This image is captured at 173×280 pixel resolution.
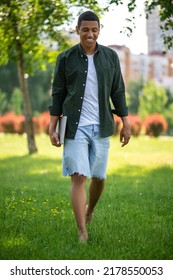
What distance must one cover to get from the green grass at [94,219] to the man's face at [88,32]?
6.27 ft

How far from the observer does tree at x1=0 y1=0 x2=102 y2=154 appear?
42.0 ft

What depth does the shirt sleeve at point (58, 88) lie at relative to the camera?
5.67 metres

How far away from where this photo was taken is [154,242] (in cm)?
565

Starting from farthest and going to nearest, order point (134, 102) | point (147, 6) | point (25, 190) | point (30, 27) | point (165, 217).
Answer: point (134, 102)
point (30, 27)
point (147, 6)
point (25, 190)
point (165, 217)

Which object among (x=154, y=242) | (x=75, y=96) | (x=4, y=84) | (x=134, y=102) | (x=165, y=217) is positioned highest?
(x=75, y=96)

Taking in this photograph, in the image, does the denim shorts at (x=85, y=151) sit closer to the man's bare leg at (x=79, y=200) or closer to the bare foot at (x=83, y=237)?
the man's bare leg at (x=79, y=200)

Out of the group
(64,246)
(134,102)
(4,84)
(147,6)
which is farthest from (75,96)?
(134,102)

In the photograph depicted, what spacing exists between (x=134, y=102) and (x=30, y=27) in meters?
59.3

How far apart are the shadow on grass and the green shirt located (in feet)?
3.49

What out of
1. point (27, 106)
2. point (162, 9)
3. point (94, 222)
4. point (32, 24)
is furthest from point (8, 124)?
point (94, 222)

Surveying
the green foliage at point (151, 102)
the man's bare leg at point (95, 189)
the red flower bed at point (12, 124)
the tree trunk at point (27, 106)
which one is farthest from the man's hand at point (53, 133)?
the green foliage at point (151, 102)

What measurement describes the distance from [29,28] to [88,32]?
10702mm

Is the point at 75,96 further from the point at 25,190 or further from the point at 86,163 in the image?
the point at 25,190

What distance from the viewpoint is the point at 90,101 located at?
5.62 m
